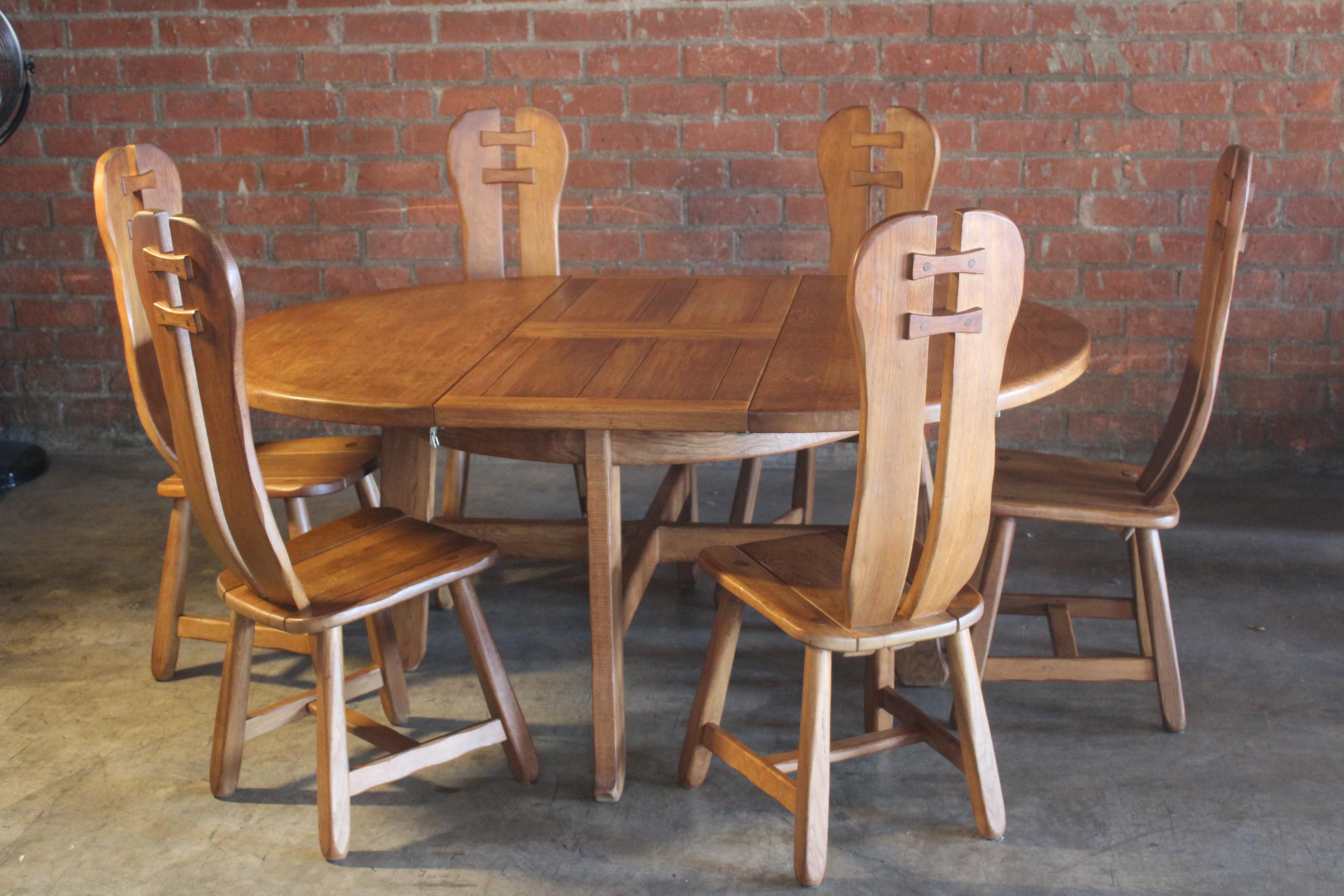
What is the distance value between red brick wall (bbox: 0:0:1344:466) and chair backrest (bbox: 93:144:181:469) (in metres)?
1.56

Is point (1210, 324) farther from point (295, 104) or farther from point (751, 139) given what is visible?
point (295, 104)

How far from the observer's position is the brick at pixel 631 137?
3943 millimetres

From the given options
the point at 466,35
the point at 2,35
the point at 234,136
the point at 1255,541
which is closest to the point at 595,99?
the point at 466,35

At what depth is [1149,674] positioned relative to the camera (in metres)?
2.44

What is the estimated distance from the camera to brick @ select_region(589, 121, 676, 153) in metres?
3.94

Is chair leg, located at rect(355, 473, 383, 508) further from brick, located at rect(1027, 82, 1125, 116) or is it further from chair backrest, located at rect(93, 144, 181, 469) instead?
brick, located at rect(1027, 82, 1125, 116)

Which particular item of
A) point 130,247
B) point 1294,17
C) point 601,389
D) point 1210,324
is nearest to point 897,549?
point 601,389

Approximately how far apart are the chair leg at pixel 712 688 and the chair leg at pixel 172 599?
46.4 inches

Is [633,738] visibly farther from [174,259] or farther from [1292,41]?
[1292,41]

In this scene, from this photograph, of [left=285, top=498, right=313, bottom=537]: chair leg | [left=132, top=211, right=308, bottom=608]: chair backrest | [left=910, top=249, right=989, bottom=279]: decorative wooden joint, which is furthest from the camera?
[left=285, top=498, right=313, bottom=537]: chair leg

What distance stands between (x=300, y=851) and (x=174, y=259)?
3.27 feet

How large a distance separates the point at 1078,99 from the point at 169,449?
8.98 ft

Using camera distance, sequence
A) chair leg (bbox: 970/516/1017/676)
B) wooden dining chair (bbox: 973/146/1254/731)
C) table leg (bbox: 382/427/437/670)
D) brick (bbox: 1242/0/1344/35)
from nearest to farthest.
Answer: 1. wooden dining chair (bbox: 973/146/1254/731)
2. chair leg (bbox: 970/516/1017/676)
3. table leg (bbox: 382/427/437/670)
4. brick (bbox: 1242/0/1344/35)

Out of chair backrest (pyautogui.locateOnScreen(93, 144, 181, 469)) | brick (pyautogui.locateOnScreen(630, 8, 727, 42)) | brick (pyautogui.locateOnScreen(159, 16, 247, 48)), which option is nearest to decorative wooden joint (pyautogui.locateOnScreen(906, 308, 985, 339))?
chair backrest (pyautogui.locateOnScreen(93, 144, 181, 469))
